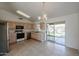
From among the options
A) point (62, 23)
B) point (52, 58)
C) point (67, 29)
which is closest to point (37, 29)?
point (62, 23)

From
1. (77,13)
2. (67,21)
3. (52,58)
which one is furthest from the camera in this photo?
(67,21)

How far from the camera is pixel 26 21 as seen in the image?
6668mm

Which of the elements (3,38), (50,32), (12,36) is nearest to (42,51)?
(3,38)

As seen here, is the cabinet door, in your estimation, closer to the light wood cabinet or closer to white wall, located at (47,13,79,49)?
the light wood cabinet

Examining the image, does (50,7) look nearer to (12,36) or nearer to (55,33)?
(55,33)

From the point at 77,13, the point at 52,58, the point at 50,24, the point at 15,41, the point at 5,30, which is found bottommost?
the point at 15,41

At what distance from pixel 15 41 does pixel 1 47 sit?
2.17 meters

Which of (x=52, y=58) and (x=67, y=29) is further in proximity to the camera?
(x=67, y=29)

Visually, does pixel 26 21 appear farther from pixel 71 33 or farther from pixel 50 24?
pixel 71 33

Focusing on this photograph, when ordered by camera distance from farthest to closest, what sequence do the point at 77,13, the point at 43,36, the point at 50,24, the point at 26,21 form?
the point at 26,21 → the point at 43,36 → the point at 50,24 → the point at 77,13

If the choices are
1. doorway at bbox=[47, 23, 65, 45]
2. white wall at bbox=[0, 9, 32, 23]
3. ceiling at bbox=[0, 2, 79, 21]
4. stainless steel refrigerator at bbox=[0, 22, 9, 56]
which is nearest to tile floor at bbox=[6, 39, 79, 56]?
stainless steel refrigerator at bbox=[0, 22, 9, 56]

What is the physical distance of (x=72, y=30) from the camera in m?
4.13

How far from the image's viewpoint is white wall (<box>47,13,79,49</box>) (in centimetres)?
392

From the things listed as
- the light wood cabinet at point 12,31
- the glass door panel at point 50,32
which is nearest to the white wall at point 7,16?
the light wood cabinet at point 12,31
